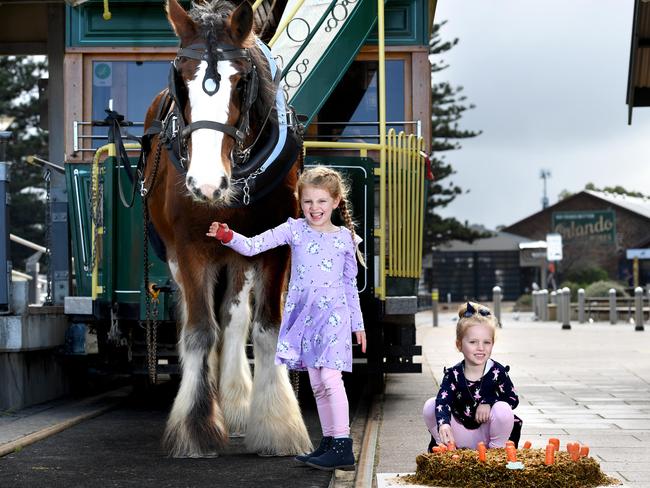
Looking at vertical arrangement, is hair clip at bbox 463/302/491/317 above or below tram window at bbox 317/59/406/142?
below

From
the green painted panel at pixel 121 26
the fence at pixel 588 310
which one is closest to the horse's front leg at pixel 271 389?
the green painted panel at pixel 121 26

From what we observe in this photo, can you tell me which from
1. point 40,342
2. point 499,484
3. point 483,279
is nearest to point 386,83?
point 40,342

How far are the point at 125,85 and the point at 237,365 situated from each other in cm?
415

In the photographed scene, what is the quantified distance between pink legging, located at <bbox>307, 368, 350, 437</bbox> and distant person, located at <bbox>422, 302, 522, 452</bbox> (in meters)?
0.51

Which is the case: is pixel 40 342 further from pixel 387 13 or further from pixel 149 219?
pixel 387 13

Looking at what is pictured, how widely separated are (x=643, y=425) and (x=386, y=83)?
12.7 ft

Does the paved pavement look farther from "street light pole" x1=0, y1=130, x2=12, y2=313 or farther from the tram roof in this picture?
the tram roof

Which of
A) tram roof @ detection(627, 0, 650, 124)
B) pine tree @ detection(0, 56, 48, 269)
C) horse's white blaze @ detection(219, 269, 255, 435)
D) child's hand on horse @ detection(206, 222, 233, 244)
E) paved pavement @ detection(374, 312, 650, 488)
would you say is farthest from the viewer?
pine tree @ detection(0, 56, 48, 269)

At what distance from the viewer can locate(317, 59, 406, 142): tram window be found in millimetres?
11109

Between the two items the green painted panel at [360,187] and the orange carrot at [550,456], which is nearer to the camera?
the orange carrot at [550,456]

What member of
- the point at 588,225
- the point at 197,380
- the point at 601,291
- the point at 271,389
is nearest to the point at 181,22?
the point at 197,380

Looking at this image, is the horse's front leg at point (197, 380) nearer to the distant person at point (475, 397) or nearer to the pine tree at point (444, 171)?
the distant person at point (475, 397)

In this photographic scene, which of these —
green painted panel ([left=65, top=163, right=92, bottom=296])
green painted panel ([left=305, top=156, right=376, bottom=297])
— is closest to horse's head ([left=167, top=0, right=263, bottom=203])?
green painted panel ([left=305, top=156, right=376, bottom=297])

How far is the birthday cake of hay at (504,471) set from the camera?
227 inches
